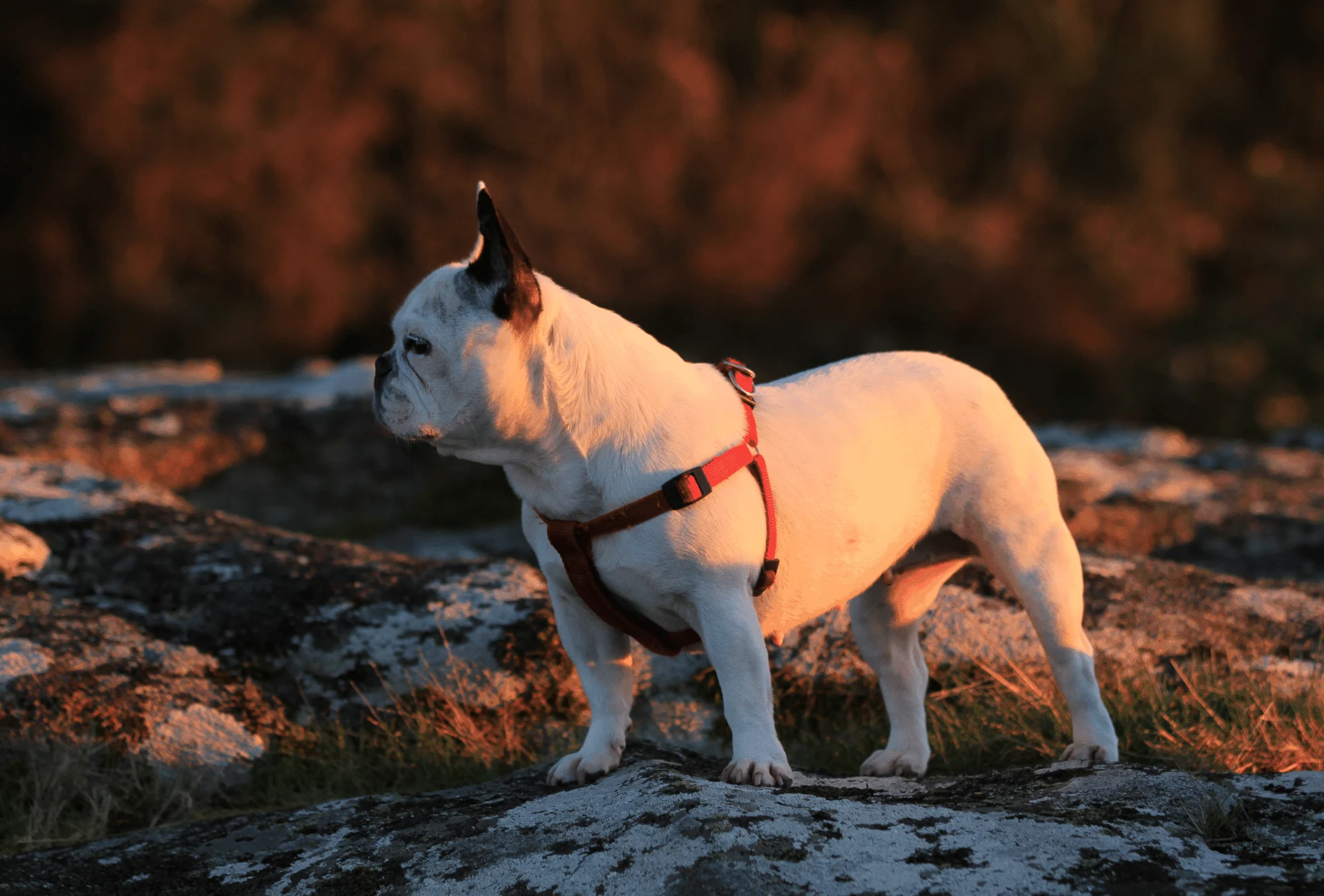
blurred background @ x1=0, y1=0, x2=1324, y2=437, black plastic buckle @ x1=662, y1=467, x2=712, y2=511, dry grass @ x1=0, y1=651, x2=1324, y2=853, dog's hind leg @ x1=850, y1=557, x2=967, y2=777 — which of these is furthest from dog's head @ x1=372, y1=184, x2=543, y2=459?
blurred background @ x1=0, y1=0, x2=1324, y2=437

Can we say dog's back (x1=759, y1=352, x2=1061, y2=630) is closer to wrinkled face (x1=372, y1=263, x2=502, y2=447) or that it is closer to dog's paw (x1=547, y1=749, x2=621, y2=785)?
dog's paw (x1=547, y1=749, x2=621, y2=785)

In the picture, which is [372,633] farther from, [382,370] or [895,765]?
[895,765]

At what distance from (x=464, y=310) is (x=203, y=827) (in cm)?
182

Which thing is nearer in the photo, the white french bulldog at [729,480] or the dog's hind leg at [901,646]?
the white french bulldog at [729,480]

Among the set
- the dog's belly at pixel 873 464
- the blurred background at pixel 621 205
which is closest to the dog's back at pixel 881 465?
the dog's belly at pixel 873 464

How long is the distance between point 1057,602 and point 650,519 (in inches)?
65.2

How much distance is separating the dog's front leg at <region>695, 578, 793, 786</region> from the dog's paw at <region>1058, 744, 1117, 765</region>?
121 cm

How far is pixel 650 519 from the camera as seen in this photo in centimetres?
362

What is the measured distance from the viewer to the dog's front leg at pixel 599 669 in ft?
13.2

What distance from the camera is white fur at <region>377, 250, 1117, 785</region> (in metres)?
3.66

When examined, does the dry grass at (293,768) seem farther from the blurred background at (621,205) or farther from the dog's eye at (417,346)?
the blurred background at (621,205)

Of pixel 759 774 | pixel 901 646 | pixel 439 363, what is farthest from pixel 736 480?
pixel 901 646

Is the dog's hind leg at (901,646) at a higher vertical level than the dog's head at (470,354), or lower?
lower

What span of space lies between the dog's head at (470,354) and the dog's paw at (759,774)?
3.93ft
